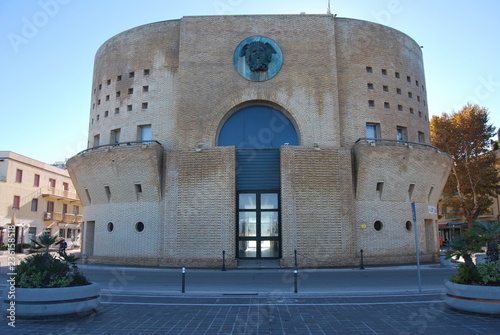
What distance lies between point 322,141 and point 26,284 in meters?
17.3

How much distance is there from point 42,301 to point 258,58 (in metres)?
18.4

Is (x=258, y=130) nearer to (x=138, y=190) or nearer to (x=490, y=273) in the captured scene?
(x=138, y=190)

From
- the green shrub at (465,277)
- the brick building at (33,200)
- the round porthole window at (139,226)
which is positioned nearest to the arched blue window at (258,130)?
the round porthole window at (139,226)

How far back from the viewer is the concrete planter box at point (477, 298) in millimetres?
8406

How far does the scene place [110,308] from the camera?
9688mm

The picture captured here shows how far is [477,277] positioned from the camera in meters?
9.17

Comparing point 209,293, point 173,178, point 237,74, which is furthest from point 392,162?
point 209,293

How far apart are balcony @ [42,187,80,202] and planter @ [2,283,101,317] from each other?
4124 cm

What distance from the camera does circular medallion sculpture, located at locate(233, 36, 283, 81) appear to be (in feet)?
76.4

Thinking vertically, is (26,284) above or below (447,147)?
below

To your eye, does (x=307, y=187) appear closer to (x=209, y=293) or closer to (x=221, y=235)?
(x=221, y=235)

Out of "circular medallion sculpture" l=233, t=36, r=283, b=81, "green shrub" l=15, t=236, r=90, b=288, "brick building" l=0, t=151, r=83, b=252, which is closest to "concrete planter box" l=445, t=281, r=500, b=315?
"green shrub" l=15, t=236, r=90, b=288

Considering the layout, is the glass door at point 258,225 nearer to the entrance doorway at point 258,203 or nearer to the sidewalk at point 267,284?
the entrance doorway at point 258,203

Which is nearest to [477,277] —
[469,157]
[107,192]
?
[107,192]
